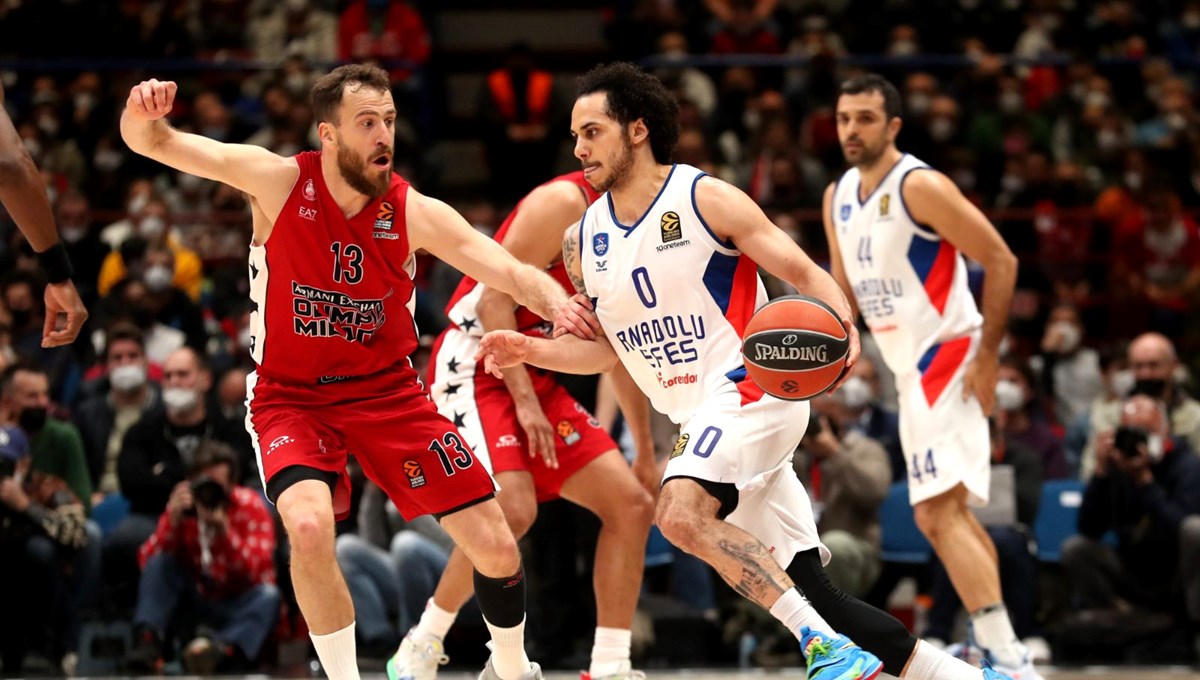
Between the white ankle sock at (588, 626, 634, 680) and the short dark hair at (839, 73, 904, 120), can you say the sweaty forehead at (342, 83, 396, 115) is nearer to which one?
the white ankle sock at (588, 626, 634, 680)

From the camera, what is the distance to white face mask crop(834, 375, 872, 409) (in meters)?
10.3

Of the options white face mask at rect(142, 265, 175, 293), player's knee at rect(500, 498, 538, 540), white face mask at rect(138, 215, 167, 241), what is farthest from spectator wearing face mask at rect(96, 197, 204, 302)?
player's knee at rect(500, 498, 538, 540)

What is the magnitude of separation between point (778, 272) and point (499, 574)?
5.09ft

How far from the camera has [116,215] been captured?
13.7 meters

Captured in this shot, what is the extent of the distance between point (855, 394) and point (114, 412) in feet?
16.0

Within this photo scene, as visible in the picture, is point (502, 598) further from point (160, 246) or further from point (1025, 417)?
point (160, 246)

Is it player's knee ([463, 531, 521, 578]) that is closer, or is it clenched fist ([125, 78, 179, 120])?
clenched fist ([125, 78, 179, 120])

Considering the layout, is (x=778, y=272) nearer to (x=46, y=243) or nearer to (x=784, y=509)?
(x=784, y=509)

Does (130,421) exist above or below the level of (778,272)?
below

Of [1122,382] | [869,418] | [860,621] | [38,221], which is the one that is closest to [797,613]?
[860,621]

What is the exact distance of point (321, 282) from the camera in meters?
5.76

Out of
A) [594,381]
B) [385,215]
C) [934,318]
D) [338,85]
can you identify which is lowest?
[594,381]

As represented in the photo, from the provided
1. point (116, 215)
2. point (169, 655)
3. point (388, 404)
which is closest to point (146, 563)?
point (169, 655)

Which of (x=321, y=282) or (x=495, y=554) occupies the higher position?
(x=321, y=282)
